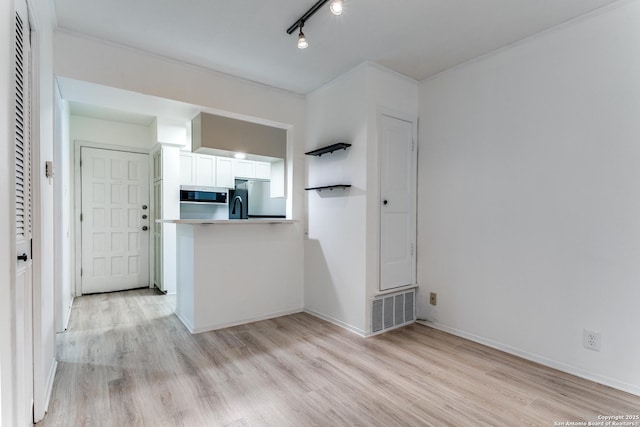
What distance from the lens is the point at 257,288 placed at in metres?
3.46

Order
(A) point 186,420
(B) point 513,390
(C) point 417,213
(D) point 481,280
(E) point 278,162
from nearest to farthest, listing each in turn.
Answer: (A) point 186,420
(B) point 513,390
(D) point 481,280
(C) point 417,213
(E) point 278,162

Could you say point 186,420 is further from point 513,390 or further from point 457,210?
point 457,210

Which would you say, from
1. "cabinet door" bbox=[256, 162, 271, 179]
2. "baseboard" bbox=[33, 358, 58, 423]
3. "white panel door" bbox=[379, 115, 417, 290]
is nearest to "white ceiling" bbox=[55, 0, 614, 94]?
"white panel door" bbox=[379, 115, 417, 290]

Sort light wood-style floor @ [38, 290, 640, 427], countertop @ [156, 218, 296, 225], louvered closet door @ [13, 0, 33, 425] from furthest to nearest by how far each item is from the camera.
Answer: countertop @ [156, 218, 296, 225] < light wood-style floor @ [38, 290, 640, 427] < louvered closet door @ [13, 0, 33, 425]

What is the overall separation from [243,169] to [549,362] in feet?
14.2

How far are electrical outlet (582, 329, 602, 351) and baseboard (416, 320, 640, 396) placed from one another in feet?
0.59

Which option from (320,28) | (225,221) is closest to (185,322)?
(225,221)

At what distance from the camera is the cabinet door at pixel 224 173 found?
481 cm

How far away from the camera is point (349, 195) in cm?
316

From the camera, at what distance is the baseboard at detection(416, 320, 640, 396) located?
2064 mm

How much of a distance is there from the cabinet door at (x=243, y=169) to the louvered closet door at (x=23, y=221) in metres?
3.30

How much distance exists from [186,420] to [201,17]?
2.63 meters

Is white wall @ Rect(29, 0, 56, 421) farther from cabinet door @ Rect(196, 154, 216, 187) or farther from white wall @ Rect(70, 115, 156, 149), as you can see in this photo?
white wall @ Rect(70, 115, 156, 149)

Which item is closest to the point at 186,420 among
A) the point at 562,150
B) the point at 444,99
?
the point at 562,150
